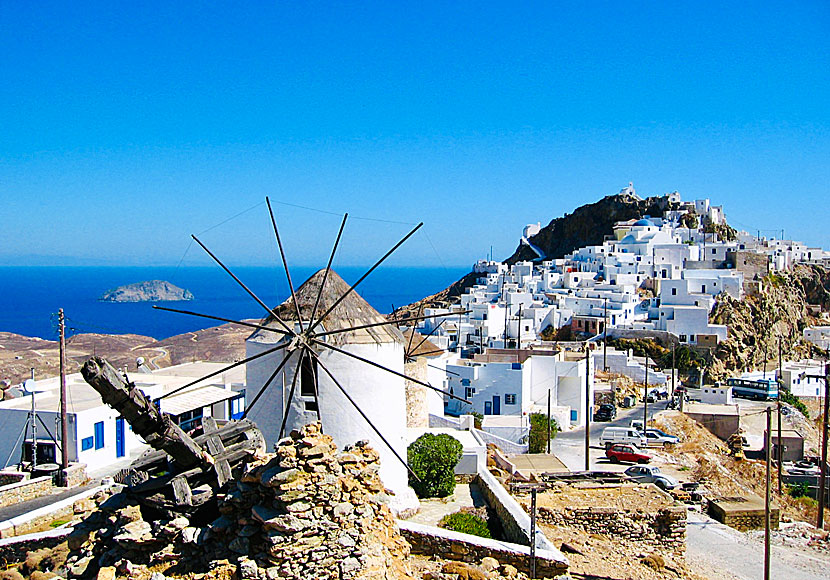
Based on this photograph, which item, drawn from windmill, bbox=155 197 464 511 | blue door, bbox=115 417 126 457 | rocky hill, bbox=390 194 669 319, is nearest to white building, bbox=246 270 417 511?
windmill, bbox=155 197 464 511

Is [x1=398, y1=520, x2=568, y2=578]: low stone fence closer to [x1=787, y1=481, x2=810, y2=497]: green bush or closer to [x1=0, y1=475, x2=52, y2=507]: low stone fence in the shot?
[x1=0, y1=475, x2=52, y2=507]: low stone fence

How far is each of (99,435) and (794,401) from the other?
45627mm

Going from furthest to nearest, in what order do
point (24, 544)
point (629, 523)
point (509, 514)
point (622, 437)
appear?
point (622, 437)
point (629, 523)
point (509, 514)
point (24, 544)

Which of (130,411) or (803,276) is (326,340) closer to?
(130,411)

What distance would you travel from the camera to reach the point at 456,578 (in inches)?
384

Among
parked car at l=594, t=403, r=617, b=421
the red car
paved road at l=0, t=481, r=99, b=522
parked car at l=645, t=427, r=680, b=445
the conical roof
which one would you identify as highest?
the conical roof

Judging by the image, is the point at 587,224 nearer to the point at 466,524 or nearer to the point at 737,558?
the point at 737,558

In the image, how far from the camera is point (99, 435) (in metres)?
20.7

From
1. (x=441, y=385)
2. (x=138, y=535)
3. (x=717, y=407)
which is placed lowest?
(x=717, y=407)

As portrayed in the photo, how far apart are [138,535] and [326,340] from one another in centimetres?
596

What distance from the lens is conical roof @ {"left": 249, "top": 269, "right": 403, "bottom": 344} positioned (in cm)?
1384

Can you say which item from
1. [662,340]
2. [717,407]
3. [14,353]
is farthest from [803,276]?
[14,353]

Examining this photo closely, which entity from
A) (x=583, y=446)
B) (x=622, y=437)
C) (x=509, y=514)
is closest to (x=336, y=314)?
(x=509, y=514)

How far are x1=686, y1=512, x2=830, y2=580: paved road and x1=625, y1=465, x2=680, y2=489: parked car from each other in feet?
5.85
